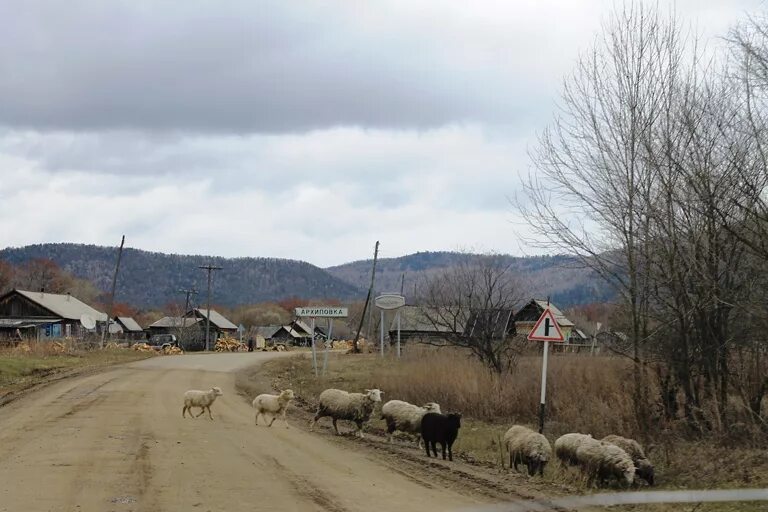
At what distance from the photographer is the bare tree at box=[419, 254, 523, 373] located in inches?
1113

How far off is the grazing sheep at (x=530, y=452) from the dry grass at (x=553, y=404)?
0.30 meters

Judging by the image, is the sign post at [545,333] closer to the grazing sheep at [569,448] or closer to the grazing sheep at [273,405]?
the grazing sheep at [569,448]

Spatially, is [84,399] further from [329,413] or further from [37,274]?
[37,274]

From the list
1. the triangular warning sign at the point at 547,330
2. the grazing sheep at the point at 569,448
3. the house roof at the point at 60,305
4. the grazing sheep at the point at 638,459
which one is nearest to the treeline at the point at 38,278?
the house roof at the point at 60,305

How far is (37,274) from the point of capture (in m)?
134

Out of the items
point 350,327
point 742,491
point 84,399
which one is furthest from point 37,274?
point 742,491

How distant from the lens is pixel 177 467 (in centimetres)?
1266

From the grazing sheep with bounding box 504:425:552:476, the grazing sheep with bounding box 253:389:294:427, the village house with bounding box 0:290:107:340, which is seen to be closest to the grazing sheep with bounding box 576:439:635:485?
the grazing sheep with bounding box 504:425:552:476

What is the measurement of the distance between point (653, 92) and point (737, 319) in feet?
17.3

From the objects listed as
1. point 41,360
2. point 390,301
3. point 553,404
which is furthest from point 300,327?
point 553,404

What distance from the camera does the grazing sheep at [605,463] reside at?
1300cm

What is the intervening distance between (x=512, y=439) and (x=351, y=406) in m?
5.09

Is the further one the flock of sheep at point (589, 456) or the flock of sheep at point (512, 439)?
the flock of sheep at point (512, 439)

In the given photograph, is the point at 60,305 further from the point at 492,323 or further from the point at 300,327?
the point at 300,327
